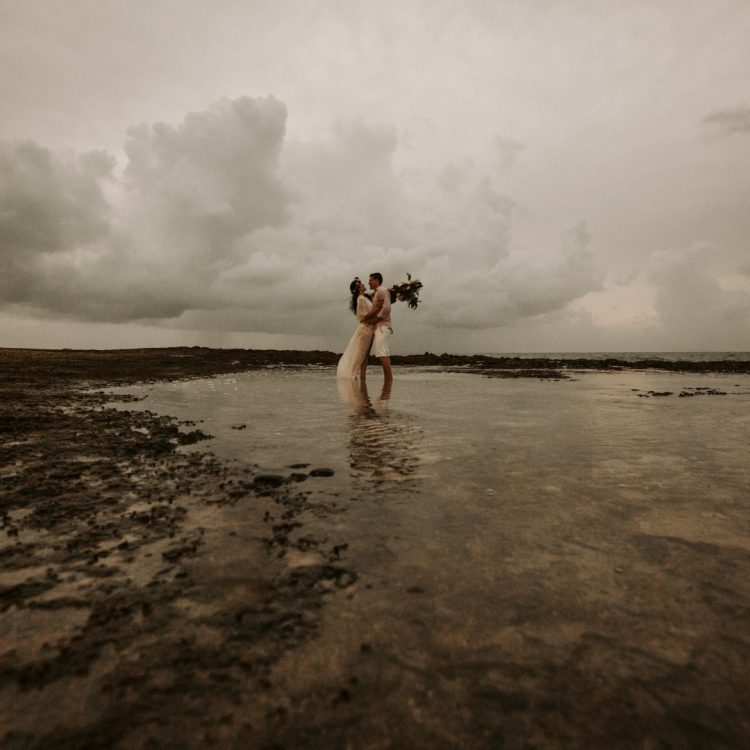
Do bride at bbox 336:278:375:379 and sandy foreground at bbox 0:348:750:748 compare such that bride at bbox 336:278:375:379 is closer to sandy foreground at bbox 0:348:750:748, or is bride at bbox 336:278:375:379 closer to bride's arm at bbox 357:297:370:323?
bride's arm at bbox 357:297:370:323

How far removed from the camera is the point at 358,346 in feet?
54.1

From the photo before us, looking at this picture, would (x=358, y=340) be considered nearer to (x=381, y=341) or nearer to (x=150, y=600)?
(x=381, y=341)

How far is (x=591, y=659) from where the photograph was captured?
1.94 meters

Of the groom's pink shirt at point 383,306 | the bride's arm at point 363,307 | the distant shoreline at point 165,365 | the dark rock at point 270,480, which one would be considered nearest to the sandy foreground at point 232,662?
the dark rock at point 270,480

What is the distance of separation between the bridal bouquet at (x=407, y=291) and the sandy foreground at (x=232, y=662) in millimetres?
12586

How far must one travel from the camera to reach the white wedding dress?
15281mm

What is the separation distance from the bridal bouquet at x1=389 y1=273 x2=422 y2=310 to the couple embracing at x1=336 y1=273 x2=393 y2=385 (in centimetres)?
81

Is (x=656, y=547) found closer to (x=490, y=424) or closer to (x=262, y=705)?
(x=262, y=705)

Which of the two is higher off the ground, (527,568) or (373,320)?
(373,320)

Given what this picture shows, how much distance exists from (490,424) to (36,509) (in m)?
6.52

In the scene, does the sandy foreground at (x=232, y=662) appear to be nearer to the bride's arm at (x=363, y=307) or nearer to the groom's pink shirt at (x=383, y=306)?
the groom's pink shirt at (x=383, y=306)

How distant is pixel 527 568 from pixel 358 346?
14.0m

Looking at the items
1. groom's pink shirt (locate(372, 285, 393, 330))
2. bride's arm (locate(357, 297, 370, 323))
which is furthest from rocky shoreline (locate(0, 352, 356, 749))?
bride's arm (locate(357, 297, 370, 323))

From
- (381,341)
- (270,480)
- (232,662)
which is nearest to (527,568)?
(232,662)
